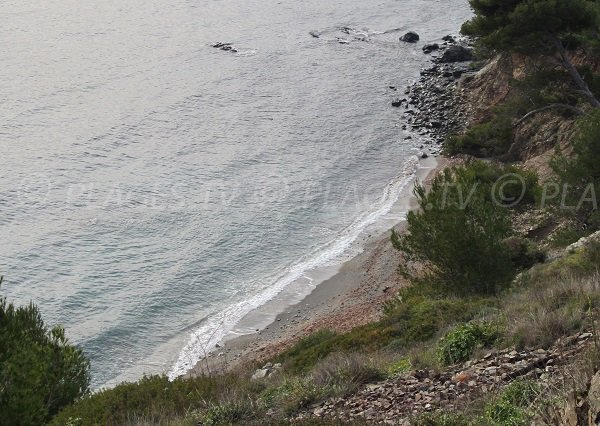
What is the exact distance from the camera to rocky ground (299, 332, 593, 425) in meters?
10.7

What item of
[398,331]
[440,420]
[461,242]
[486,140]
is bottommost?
[398,331]

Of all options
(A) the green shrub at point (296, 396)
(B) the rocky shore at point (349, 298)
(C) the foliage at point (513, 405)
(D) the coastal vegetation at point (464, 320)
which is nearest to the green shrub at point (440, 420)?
(D) the coastal vegetation at point (464, 320)

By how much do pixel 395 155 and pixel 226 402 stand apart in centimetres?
4628

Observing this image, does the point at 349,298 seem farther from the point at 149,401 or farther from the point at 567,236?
the point at 149,401

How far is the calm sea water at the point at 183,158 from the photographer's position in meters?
39.3

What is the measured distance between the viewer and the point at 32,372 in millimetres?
15102

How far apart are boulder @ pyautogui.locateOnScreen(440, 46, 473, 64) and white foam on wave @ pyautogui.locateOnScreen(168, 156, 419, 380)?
22.1m

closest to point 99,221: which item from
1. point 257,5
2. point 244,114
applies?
point 244,114

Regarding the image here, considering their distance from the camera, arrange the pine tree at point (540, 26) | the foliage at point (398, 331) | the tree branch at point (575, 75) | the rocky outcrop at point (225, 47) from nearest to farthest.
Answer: the foliage at point (398, 331)
the pine tree at point (540, 26)
the tree branch at point (575, 75)
the rocky outcrop at point (225, 47)

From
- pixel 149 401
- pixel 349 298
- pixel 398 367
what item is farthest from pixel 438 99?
pixel 149 401

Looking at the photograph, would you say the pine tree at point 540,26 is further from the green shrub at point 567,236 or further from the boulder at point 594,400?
the boulder at point 594,400

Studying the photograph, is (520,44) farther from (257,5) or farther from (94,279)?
(257,5)

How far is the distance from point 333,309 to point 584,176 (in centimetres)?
1411

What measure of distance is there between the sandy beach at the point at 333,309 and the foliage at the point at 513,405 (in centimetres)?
2049
